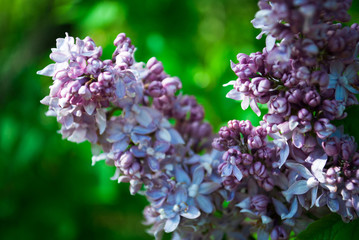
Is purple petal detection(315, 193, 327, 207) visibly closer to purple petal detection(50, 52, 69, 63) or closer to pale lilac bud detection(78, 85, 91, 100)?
pale lilac bud detection(78, 85, 91, 100)

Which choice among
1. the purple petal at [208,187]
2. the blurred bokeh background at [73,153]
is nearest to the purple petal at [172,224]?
the purple petal at [208,187]

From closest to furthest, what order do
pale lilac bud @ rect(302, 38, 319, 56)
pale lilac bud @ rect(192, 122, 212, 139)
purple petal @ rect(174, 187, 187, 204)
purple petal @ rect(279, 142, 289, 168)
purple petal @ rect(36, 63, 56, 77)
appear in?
pale lilac bud @ rect(302, 38, 319, 56), purple petal @ rect(279, 142, 289, 168), purple petal @ rect(36, 63, 56, 77), purple petal @ rect(174, 187, 187, 204), pale lilac bud @ rect(192, 122, 212, 139)

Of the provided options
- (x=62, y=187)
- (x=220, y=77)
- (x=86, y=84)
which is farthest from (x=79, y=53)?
(x=62, y=187)

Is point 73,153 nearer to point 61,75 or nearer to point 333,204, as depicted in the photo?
point 61,75

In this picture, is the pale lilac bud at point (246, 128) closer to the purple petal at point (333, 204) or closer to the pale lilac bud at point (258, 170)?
the pale lilac bud at point (258, 170)

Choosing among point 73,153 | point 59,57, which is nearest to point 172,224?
point 59,57

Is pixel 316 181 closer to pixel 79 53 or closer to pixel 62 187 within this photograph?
pixel 79 53

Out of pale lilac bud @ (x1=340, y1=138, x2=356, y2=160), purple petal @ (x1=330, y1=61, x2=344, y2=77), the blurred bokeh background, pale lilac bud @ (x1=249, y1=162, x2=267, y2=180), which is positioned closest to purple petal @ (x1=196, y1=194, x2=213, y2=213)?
pale lilac bud @ (x1=249, y1=162, x2=267, y2=180)
